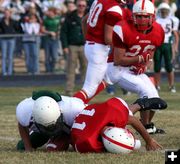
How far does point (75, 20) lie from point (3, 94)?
2.04 metres

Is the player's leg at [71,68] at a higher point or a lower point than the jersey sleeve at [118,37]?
lower

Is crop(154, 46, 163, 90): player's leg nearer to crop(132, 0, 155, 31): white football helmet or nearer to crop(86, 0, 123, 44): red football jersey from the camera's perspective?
crop(86, 0, 123, 44): red football jersey

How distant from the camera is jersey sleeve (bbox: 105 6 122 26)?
11039mm

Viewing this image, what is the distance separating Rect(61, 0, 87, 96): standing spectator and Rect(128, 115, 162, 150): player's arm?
26.4 feet

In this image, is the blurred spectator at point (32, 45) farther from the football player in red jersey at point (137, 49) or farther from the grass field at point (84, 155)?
the football player in red jersey at point (137, 49)

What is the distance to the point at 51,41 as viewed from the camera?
2028 centimetres

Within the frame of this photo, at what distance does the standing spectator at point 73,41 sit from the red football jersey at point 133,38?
262 inches

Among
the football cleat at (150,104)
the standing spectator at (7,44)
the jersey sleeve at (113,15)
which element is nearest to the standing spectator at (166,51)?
the standing spectator at (7,44)

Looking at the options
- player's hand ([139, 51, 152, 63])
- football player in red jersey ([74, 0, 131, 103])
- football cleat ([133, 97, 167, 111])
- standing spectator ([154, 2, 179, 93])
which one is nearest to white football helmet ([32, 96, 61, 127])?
football cleat ([133, 97, 167, 111])

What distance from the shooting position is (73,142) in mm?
8273

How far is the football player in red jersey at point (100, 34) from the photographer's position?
11.1 metres

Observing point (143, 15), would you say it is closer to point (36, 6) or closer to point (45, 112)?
point (45, 112)

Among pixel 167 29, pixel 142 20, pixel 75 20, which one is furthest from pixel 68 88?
pixel 142 20

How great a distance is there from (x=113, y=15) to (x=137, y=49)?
56.5 inches
